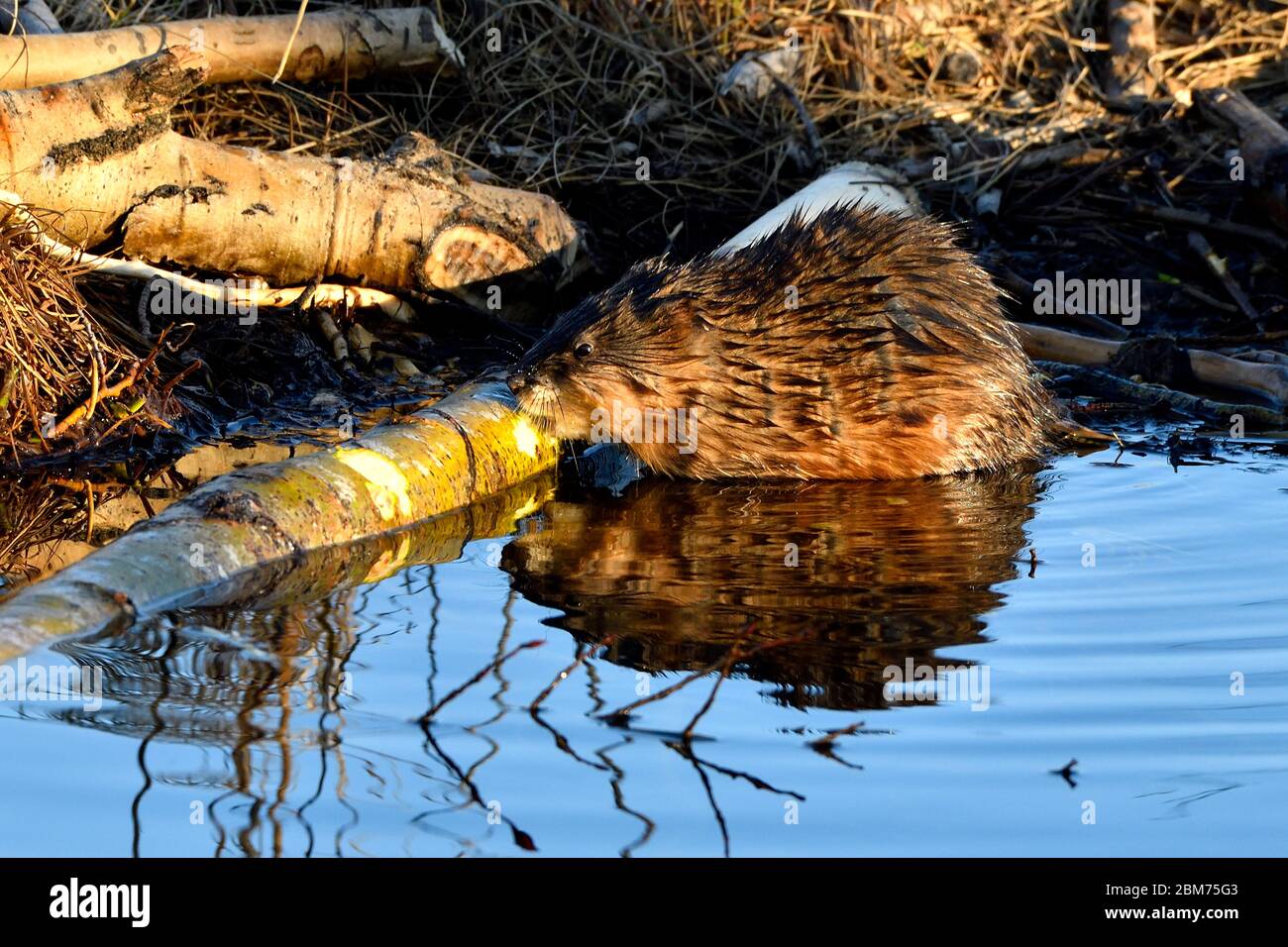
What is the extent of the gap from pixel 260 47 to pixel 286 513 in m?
3.57

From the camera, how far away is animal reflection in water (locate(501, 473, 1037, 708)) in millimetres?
3631

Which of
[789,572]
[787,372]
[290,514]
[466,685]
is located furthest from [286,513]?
[787,372]

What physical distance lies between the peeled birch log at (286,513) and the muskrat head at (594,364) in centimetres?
12

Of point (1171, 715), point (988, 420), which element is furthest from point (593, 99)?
point (1171, 715)

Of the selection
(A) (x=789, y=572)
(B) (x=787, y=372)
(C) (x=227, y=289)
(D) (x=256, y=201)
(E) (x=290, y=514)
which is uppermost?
(D) (x=256, y=201)

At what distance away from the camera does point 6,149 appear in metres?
5.44

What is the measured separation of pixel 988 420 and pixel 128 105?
3349 millimetres

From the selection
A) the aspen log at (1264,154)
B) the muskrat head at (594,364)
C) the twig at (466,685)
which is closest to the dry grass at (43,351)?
the muskrat head at (594,364)

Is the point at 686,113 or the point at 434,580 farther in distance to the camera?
the point at 686,113

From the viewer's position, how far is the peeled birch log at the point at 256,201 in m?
5.57

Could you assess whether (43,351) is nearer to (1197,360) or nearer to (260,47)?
(260,47)

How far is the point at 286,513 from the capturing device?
4.15 m

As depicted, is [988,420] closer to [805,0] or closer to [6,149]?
[6,149]

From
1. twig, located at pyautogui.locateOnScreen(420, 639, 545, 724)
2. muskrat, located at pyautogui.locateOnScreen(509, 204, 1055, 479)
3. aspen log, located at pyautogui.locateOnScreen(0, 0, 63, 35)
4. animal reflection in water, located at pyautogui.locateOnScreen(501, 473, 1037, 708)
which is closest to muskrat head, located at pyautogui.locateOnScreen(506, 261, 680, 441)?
muskrat, located at pyautogui.locateOnScreen(509, 204, 1055, 479)
